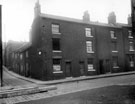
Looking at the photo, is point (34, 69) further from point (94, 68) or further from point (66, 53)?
point (94, 68)

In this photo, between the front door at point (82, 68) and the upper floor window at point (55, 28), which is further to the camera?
the front door at point (82, 68)

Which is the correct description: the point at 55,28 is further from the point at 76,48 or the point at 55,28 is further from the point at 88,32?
the point at 88,32

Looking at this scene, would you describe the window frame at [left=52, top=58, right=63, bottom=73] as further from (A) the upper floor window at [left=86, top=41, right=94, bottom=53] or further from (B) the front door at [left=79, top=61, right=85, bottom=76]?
(A) the upper floor window at [left=86, top=41, right=94, bottom=53]

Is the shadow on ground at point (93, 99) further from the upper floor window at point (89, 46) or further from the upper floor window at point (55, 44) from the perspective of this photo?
the upper floor window at point (89, 46)

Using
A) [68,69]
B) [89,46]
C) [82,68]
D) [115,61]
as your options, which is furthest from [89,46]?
[115,61]

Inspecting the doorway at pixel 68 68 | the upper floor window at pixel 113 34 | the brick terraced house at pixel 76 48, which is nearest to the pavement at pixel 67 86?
the doorway at pixel 68 68

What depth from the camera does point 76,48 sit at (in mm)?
23281

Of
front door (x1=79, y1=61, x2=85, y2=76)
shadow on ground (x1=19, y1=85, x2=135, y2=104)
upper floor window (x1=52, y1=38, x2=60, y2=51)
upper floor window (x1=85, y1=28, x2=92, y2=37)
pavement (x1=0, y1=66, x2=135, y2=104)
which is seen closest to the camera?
shadow on ground (x1=19, y1=85, x2=135, y2=104)

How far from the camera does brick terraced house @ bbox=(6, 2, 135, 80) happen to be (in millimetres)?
20750

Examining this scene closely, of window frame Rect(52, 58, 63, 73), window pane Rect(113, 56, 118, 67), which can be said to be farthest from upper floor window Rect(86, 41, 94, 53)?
window frame Rect(52, 58, 63, 73)

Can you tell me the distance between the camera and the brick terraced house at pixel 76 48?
20750mm

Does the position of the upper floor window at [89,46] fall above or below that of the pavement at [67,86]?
above

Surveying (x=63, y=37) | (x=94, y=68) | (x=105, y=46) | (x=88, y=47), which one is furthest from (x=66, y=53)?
(x=105, y=46)

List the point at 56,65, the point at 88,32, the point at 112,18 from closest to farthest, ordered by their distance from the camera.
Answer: the point at 56,65, the point at 88,32, the point at 112,18
